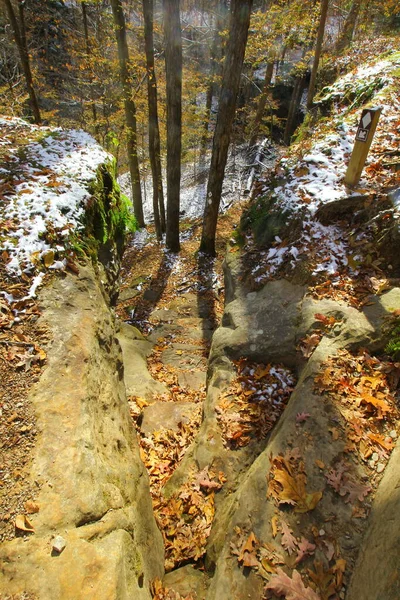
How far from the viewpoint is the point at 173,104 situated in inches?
375

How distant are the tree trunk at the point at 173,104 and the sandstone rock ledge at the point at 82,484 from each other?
7898 mm

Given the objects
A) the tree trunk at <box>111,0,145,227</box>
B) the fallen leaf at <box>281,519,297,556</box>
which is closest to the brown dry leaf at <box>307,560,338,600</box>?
the fallen leaf at <box>281,519,297,556</box>

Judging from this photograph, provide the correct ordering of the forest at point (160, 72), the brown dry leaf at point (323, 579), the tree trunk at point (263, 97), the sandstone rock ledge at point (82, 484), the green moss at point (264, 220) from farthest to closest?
the tree trunk at point (263, 97) < the forest at point (160, 72) < the green moss at point (264, 220) < the brown dry leaf at point (323, 579) < the sandstone rock ledge at point (82, 484)

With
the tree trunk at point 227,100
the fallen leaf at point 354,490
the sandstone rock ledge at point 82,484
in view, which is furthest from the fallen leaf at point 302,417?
the tree trunk at point 227,100

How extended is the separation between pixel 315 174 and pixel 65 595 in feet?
22.6

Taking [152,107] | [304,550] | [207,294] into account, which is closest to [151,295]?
[207,294]

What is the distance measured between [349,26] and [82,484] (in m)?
24.2

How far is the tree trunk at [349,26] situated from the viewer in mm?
15922

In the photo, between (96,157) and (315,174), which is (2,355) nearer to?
(96,157)

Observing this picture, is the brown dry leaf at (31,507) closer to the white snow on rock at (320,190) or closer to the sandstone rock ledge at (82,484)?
the sandstone rock ledge at (82,484)

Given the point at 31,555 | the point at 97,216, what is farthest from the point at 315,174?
the point at 31,555

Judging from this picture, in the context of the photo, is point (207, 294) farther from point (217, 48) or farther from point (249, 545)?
point (217, 48)

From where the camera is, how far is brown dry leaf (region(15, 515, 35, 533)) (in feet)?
7.10

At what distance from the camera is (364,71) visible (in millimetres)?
10406
